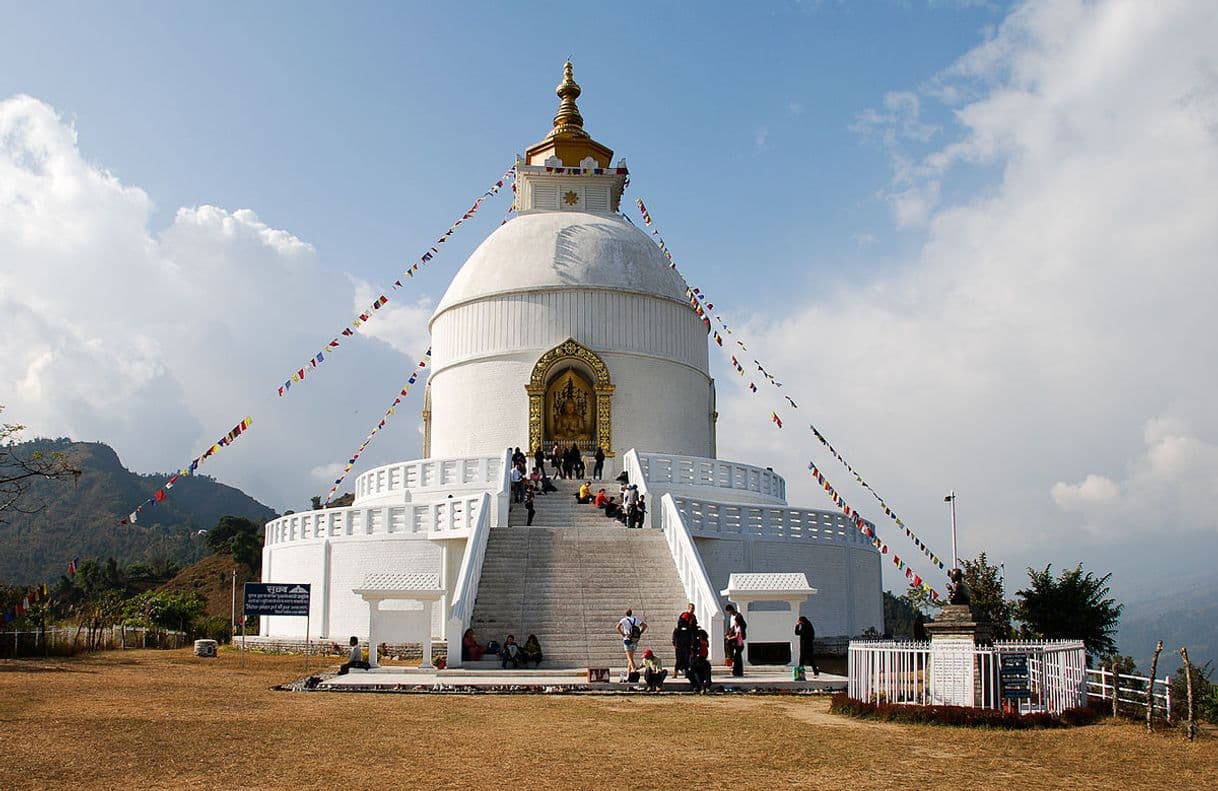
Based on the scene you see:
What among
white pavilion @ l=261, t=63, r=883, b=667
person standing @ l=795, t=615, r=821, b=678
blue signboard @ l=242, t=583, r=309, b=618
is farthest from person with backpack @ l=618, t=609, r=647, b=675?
blue signboard @ l=242, t=583, r=309, b=618

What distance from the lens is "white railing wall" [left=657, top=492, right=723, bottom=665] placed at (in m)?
16.4

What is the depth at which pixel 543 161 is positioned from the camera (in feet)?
110

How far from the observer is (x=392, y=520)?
843 inches

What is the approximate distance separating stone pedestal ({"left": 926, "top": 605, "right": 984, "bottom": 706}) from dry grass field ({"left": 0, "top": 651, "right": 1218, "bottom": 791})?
1162 mm

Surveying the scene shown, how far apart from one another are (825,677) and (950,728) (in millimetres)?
5104

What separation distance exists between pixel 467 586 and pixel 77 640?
336 inches

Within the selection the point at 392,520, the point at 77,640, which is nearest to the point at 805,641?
the point at 392,520

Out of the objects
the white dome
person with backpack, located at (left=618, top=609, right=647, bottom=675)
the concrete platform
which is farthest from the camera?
the white dome

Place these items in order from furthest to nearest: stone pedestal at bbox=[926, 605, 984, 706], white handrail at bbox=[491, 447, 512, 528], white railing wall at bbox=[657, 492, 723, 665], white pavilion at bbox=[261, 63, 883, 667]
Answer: white handrail at bbox=[491, 447, 512, 528] → white pavilion at bbox=[261, 63, 883, 667] → white railing wall at bbox=[657, 492, 723, 665] → stone pedestal at bbox=[926, 605, 984, 706]

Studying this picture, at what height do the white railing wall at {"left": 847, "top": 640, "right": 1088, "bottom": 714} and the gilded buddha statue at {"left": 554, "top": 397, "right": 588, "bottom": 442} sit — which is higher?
the gilded buddha statue at {"left": 554, "top": 397, "right": 588, "bottom": 442}

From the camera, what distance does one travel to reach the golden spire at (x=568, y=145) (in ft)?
110

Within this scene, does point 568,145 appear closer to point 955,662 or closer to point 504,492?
point 504,492

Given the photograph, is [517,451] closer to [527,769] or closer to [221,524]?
[527,769]

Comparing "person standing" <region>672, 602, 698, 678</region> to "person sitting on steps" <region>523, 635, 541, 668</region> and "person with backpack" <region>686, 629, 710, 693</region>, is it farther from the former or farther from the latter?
"person sitting on steps" <region>523, 635, 541, 668</region>
